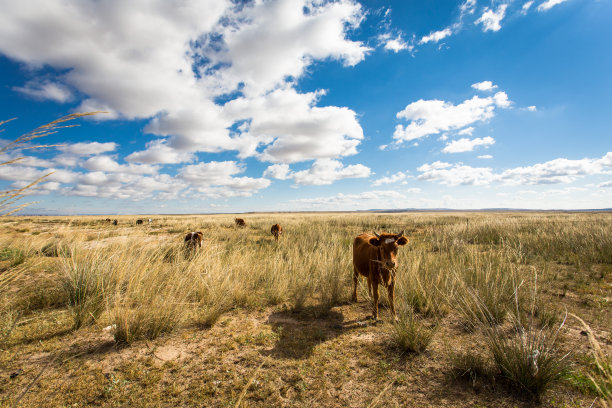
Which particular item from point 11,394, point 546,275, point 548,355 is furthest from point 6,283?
point 546,275

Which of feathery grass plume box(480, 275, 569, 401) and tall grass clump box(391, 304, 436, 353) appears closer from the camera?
feathery grass plume box(480, 275, 569, 401)

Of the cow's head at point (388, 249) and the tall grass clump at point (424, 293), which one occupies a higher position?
the cow's head at point (388, 249)

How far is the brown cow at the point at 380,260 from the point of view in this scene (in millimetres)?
4070

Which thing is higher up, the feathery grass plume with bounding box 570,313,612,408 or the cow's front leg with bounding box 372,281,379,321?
the feathery grass plume with bounding box 570,313,612,408

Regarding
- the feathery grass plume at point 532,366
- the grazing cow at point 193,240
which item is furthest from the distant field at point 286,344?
the grazing cow at point 193,240

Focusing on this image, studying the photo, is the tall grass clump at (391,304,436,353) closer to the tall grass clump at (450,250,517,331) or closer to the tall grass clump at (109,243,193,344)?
the tall grass clump at (450,250,517,331)

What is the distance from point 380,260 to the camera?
4383 millimetres

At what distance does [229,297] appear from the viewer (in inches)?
189

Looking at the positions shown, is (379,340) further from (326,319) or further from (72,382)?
(72,382)

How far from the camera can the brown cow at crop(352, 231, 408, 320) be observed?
160 inches

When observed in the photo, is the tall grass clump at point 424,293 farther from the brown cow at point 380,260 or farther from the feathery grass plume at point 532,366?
the feathery grass plume at point 532,366

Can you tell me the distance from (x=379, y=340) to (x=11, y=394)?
4475mm

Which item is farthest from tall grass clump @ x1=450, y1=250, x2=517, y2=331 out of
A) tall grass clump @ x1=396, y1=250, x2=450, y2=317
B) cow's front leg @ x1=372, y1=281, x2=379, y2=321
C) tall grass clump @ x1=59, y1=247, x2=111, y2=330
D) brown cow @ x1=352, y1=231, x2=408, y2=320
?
tall grass clump @ x1=59, y1=247, x2=111, y2=330

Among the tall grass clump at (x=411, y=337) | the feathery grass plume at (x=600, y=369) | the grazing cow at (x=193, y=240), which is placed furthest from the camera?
the grazing cow at (x=193, y=240)
